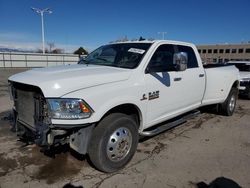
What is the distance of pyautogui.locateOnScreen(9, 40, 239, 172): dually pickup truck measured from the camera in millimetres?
3045

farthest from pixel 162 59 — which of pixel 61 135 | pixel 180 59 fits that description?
pixel 61 135

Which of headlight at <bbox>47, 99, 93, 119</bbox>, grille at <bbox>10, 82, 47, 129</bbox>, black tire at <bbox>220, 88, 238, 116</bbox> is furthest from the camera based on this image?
black tire at <bbox>220, 88, 238, 116</bbox>

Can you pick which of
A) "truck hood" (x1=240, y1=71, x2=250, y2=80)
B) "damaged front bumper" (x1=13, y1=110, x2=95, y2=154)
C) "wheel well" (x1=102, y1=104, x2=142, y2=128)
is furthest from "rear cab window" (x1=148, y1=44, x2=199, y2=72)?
"truck hood" (x1=240, y1=71, x2=250, y2=80)

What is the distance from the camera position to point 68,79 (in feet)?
10.3

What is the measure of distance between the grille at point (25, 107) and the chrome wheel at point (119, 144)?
114cm

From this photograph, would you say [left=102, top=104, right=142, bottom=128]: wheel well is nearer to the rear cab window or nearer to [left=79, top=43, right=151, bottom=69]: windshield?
[left=79, top=43, right=151, bottom=69]: windshield

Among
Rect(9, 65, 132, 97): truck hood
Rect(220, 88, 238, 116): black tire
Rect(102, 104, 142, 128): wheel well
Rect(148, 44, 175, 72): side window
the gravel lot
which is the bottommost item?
the gravel lot

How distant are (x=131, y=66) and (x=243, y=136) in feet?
10.5

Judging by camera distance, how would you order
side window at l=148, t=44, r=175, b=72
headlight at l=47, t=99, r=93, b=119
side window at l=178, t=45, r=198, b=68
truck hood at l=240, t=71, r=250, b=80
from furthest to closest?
truck hood at l=240, t=71, r=250, b=80 → side window at l=178, t=45, r=198, b=68 → side window at l=148, t=44, r=175, b=72 → headlight at l=47, t=99, r=93, b=119

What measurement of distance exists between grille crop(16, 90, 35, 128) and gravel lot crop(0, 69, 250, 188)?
641 millimetres

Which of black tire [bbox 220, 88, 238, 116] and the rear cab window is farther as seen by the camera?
black tire [bbox 220, 88, 238, 116]

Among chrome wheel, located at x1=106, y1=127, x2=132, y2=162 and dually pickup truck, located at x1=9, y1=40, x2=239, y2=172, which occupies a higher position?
dually pickup truck, located at x1=9, y1=40, x2=239, y2=172

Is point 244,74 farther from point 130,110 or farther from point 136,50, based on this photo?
point 130,110

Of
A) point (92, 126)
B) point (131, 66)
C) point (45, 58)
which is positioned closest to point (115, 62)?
point (131, 66)
